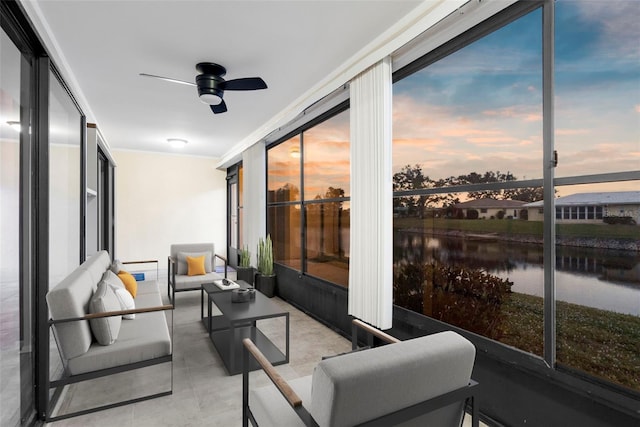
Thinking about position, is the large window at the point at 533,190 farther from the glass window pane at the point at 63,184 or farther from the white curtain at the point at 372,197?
the glass window pane at the point at 63,184

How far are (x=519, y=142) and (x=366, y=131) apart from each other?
3.69 ft

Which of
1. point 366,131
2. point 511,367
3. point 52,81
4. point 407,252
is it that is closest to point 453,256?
point 407,252

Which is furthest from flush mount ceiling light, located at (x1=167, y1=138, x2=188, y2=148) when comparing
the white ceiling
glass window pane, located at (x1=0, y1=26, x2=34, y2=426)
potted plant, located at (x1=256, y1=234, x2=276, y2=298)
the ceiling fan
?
glass window pane, located at (x1=0, y1=26, x2=34, y2=426)

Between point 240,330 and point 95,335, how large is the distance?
140 cm

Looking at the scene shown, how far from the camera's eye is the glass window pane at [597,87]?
1.48 meters

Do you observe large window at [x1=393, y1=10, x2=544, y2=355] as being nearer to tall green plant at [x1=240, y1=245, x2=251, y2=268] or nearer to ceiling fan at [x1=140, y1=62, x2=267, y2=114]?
ceiling fan at [x1=140, y1=62, x2=267, y2=114]

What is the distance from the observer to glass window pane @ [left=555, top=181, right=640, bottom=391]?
150cm

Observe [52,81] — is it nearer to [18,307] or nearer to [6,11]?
[6,11]

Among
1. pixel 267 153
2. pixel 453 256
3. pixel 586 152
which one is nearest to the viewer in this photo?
pixel 586 152

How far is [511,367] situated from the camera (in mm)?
1901

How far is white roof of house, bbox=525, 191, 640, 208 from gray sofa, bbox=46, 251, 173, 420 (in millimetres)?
2544

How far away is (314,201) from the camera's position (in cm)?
426

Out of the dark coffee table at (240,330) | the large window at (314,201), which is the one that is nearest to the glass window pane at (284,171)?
the large window at (314,201)

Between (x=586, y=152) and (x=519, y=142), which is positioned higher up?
(x=519, y=142)
